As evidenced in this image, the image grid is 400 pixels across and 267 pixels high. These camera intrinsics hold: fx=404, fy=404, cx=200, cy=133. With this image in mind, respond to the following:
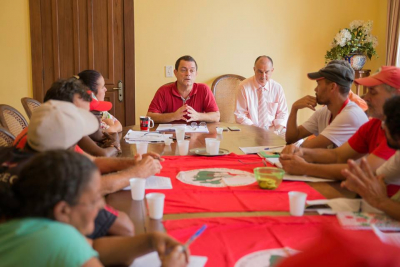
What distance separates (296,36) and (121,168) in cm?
349

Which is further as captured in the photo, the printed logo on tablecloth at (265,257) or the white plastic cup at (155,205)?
the white plastic cup at (155,205)

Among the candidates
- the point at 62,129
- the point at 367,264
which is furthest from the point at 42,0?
the point at 367,264

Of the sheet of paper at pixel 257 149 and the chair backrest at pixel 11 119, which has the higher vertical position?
the chair backrest at pixel 11 119

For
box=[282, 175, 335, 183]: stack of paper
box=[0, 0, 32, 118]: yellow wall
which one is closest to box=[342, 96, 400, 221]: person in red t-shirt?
box=[282, 175, 335, 183]: stack of paper

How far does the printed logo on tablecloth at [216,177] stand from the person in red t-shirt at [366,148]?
0.71ft

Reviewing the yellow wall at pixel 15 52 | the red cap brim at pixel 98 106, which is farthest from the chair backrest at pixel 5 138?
the yellow wall at pixel 15 52

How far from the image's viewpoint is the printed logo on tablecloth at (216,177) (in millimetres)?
1766

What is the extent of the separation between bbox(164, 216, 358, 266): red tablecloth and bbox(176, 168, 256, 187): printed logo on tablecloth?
428mm

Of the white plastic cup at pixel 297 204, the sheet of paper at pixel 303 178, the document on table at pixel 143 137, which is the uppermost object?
the white plastic cup at pixel 297 204

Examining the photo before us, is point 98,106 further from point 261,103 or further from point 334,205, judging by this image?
point 261,103

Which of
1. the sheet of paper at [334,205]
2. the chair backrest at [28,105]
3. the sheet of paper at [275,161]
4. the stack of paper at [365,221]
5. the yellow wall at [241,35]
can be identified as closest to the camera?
the stack of paper at [365,221]

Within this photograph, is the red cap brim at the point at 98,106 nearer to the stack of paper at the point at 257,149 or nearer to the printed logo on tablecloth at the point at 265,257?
the stack of paper at the point at 257,149

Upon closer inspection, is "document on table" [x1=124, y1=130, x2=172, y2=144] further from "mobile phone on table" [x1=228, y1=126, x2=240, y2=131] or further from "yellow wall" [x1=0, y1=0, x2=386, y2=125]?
"yellow wall" [x1=0, y1=0, x2=386, y2=125]

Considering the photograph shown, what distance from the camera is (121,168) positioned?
191cm
